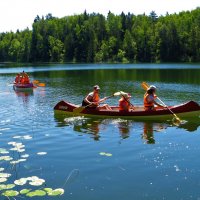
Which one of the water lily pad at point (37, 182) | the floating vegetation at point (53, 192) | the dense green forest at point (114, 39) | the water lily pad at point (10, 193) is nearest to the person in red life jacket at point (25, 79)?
the water lily pad at point (37, 182)

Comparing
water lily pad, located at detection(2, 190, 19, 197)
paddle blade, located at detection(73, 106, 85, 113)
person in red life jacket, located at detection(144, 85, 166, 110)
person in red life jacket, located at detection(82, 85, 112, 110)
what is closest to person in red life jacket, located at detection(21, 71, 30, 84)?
paddle blade, located at detection(73, 106, 85, 113)

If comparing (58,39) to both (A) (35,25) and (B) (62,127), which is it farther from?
(B) (62,127)

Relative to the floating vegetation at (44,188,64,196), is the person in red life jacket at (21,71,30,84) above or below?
above

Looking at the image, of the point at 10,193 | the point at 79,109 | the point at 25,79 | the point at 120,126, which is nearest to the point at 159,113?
the point at 120,126

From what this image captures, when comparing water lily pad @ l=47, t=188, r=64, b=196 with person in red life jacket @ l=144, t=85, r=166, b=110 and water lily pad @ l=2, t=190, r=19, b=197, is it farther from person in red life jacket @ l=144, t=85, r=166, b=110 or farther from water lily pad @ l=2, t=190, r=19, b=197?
person in red life jacket @ l=144, t=85, r=166, b=110

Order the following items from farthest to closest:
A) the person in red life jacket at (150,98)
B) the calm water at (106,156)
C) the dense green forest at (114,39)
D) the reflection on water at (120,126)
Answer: the dense green forest at (114,39), the person in red life jacket at (150,98), the reflection on water at (120,126), the calm water at (106,156)

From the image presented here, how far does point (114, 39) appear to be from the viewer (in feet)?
454

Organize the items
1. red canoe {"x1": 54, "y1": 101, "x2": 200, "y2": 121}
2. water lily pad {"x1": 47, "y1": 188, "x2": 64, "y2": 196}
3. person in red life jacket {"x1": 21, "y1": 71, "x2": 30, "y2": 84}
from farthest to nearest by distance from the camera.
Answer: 1. person in red life jacket {"x1": 21, "y1": 71, "x2": 30, "y2": 84}
2. red canoe {"x1": 54, "y1": 101, "x2": 200, "y2": 121}
3. water lily pad {"x1": 47, "y1": 188, "x2": 64, "y2": 196}

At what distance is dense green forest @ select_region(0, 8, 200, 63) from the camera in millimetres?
120438

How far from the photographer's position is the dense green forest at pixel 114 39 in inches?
4742

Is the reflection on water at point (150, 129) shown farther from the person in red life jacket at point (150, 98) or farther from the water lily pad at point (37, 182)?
the water lily pad at point (37, 182)

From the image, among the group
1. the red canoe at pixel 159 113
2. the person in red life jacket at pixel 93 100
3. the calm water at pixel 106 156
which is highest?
the person in red life jacket at pixel 93 100

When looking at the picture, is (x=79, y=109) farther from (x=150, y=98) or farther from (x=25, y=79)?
(x=25, y=79)

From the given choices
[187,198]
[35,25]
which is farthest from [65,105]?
[35,25]
